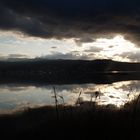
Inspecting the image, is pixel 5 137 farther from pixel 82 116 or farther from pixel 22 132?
pixel 82 116

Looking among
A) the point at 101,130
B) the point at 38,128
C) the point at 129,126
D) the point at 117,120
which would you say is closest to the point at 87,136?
the point at 101,130

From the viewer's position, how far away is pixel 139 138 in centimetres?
859

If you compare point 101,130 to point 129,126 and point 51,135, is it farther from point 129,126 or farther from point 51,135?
point 51,135

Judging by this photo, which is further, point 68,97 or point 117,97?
point 68,97

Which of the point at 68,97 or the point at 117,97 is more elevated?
the point at 117,97

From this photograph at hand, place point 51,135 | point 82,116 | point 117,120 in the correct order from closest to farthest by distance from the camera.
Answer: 1. point 51,135
2. point 117,120
3. point 82,116

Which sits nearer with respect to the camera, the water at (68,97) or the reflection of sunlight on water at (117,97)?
the reflection of sunlight on water at (117,97)

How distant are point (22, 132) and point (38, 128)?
49 centimetres

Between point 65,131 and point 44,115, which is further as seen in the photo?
point 44,115

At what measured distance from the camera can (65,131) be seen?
9.73m

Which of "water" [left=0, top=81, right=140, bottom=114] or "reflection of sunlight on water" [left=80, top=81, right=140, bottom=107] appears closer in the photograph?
"reflection of sunlight on water" [left=80, top=81, right=140, bottom=107]

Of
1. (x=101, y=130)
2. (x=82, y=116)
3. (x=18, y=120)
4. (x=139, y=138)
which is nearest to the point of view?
(x=139, y=138)

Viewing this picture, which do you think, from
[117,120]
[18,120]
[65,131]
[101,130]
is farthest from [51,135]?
[18,120]

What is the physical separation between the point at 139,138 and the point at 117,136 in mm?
573
